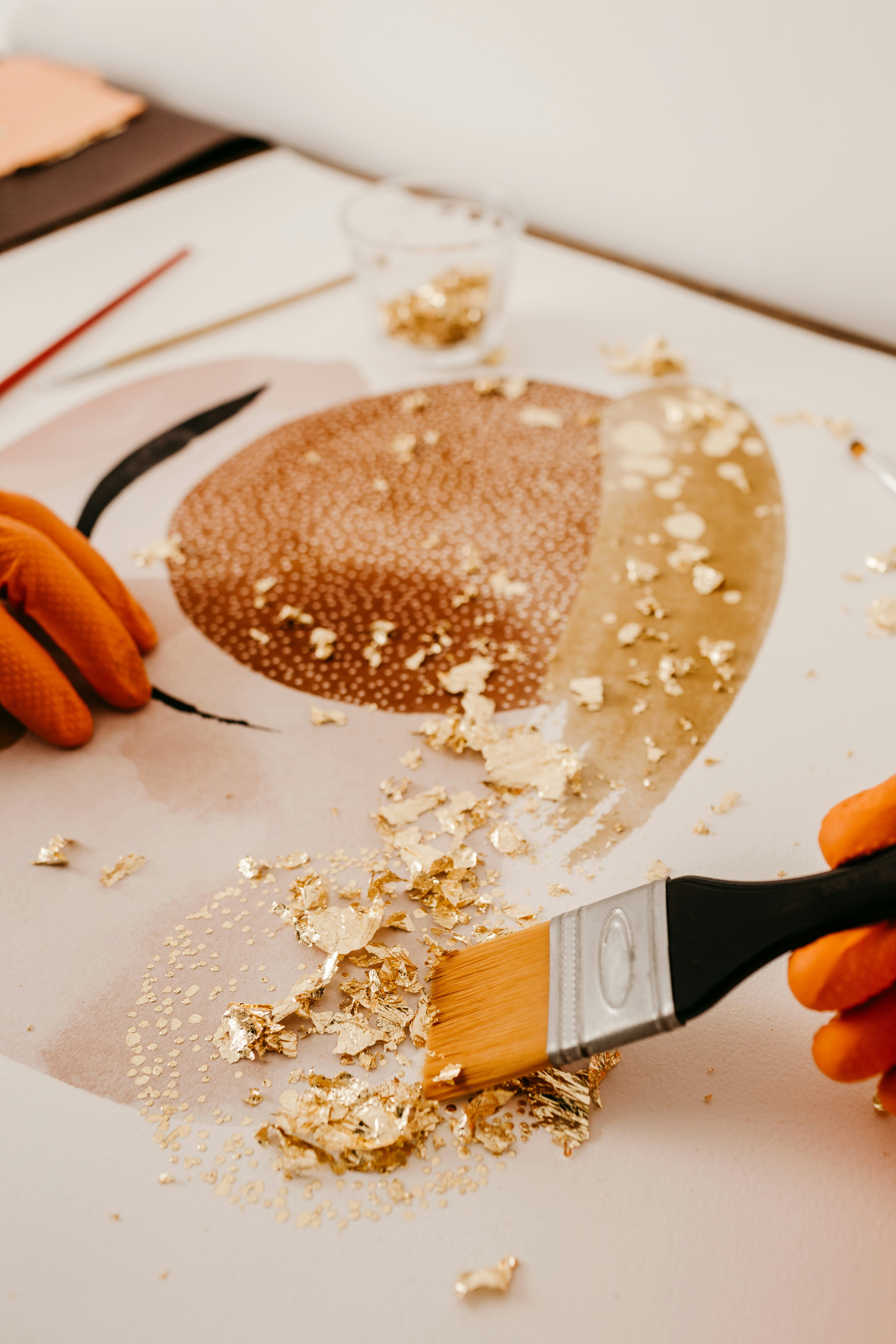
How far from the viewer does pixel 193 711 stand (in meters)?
0.63

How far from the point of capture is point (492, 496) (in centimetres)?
78

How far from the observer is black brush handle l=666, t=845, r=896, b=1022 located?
39 cm

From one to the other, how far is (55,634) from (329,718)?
190mm

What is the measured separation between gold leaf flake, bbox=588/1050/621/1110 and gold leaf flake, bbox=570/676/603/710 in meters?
0.23

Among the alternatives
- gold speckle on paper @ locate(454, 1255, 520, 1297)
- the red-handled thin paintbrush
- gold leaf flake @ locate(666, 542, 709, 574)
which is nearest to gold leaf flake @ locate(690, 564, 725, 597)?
gold leaf flake @ locate(666, 542, 709, 574)

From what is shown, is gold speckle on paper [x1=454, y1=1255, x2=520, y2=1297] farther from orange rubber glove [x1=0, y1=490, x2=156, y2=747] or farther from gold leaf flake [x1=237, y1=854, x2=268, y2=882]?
orange rubber glove [x1=0, y1=490, x2=156, y2=747]

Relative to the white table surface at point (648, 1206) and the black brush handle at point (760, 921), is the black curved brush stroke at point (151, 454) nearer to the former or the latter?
the white table surface at point (648, 1206)

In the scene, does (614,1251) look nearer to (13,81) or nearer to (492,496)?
(492,496)

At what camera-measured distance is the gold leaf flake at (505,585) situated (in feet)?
2.28

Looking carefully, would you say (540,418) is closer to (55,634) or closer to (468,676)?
(468,676)

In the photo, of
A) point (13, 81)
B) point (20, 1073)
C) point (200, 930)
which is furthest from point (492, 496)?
point (13, 81)

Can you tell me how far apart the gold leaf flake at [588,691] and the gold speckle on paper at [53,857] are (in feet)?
1.04

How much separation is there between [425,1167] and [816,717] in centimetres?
36

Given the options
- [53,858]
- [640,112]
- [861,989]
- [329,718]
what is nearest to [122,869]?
[53,858]
